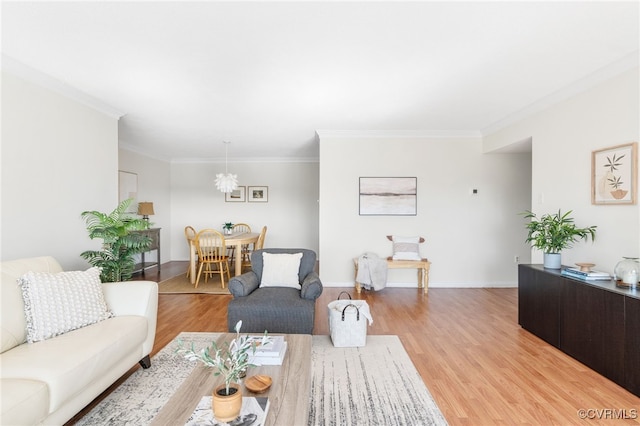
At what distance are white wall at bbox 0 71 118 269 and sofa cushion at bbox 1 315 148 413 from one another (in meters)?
1.30

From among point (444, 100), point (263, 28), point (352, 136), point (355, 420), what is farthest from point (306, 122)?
point (355, 420)

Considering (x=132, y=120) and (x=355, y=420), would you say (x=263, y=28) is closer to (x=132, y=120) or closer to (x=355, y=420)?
(x=355, y=420)

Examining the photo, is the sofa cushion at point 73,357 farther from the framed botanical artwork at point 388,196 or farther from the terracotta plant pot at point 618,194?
the terracotta plant pot at point 618,194

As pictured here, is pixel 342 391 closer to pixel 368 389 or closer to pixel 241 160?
pixel 368 389

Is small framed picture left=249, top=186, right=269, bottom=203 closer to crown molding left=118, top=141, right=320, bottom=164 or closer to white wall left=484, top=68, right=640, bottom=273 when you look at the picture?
crown molding left=118, top=141, right=320, bottom=164

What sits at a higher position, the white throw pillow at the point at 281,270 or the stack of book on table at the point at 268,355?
the white throw pillow at the point at 281,270

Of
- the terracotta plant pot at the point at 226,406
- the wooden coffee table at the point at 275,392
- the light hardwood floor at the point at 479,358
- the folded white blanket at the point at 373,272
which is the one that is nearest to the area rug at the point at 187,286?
the light hardwood floor at the point at 479,358

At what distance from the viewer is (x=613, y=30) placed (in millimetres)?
2104

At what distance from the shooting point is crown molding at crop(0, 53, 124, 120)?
8.16 feet

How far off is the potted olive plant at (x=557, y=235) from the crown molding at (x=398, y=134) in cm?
213

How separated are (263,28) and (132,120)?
2.96 metres

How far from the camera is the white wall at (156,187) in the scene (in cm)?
585

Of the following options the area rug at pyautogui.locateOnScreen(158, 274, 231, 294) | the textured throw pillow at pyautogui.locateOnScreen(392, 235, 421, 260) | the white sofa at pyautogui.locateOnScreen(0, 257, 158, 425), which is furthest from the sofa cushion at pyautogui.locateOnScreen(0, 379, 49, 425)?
the textured throw pillow at pyautogui.locateOnScreen(392, 235, 421, 260)

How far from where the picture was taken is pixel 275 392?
143 centimetres
